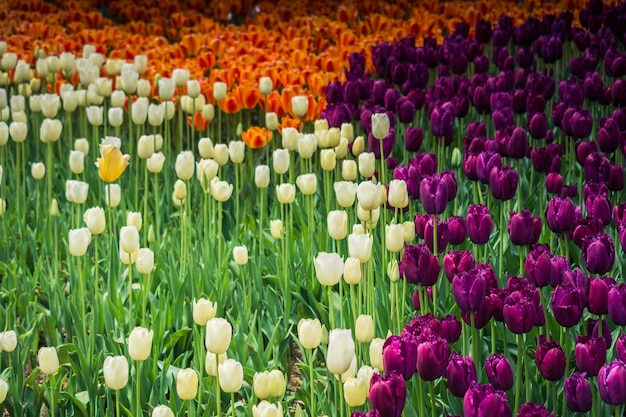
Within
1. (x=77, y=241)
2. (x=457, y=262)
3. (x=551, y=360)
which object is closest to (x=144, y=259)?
(x=77, y=241)

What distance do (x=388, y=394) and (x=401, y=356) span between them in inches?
5.4

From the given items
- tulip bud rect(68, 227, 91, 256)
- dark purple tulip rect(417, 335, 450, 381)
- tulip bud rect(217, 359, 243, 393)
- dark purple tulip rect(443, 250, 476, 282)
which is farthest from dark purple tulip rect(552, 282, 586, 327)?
tulip bud rect(68, 227, 91, 256)

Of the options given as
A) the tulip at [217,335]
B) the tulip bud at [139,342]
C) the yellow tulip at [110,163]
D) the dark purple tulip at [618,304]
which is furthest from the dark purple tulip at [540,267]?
the yellow tulip at [110,163]

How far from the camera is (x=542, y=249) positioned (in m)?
2.47

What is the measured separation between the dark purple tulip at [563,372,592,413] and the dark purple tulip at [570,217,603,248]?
2.50 ft

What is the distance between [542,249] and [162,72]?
11.0 ft

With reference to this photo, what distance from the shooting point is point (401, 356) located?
2.06 metres

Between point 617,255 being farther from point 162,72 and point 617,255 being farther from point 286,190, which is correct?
point 162,72

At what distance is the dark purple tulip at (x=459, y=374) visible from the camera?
2.08m

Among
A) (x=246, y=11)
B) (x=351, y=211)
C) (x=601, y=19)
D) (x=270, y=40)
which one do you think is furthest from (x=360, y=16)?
(x=351, y=211)

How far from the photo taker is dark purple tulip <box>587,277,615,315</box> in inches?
89.3

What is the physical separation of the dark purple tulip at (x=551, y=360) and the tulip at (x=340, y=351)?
1.43 feet

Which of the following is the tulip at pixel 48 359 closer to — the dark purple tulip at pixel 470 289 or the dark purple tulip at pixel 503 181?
the dark purple tulip at pixel 470 289

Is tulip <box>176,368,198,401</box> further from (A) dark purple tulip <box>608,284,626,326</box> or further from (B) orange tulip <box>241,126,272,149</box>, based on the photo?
(B) orange tulip <box>241,126,272,149</box>
